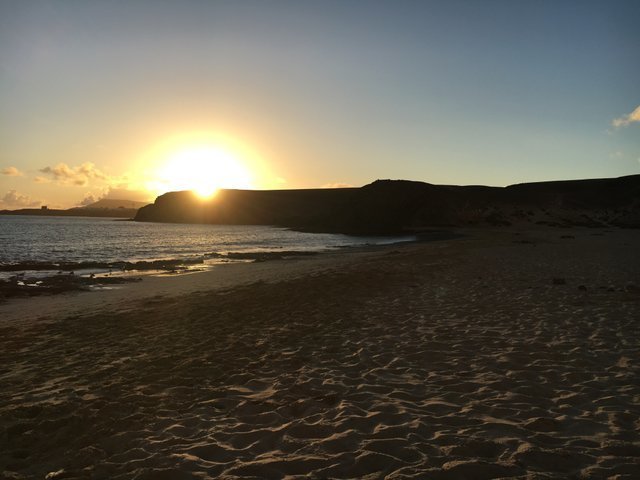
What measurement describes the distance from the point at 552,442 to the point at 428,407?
5.27 feet

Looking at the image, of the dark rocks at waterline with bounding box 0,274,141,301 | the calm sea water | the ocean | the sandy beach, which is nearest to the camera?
the sandy beach

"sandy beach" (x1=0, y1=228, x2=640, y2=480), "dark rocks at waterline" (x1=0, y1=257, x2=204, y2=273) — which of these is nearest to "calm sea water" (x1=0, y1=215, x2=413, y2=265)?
"dark rocks at waterline" (x1=0, y1=257, x2=204, y2=273)

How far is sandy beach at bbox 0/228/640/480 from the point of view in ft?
15.7

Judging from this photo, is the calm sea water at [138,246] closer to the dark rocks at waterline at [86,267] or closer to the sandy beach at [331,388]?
the dark rocks at waterline at [86,267]

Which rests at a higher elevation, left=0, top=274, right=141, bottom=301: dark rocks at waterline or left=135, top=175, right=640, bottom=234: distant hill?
left=135, top=175, right=640, bottom=234: distant hill

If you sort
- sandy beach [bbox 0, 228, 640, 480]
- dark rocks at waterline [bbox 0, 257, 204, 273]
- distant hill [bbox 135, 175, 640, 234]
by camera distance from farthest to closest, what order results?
distant hill [bbox 135, 175, 640, 234]
dark rocks at waterline [bbox 0, 257, 204, 273]
sandy beach [bbox 0, 228, 640, 480]

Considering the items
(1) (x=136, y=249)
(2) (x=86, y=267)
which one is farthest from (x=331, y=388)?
(1) (x=136, y=249)

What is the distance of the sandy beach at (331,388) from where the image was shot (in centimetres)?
479

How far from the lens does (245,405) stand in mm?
6453

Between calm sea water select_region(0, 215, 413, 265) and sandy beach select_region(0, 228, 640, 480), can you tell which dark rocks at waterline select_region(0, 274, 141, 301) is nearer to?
sandy beach select_region(0, 228, 640, 480)

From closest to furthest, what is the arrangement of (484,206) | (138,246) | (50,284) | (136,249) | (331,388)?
1. (331,388)
2. (50,284)
3. (136,249)
4. (138,246)
5. (484,206)

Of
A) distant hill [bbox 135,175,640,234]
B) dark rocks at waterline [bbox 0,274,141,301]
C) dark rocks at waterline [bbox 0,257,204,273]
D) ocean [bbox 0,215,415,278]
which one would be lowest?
dark rocks at waterline [bbox 0,274,141,301]

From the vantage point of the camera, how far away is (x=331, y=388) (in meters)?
6.91

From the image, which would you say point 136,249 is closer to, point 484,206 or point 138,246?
point 138,246
